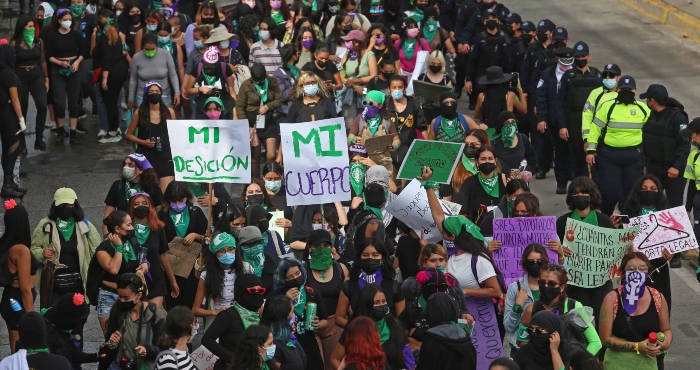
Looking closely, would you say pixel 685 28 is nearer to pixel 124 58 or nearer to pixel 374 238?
pixel 124 58

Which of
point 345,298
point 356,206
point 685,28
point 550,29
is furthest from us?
point 685,28

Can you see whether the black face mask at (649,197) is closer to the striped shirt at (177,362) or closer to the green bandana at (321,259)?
the green bandana at (321,259)

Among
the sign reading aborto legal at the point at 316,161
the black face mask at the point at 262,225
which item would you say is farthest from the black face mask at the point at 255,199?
the black face mask at the point at 262,225

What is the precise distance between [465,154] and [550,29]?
4.87 metres

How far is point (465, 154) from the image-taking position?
1338cm

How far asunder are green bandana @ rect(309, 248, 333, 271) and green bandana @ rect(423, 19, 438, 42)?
9.35 metres

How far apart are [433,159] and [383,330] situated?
3.73 meters

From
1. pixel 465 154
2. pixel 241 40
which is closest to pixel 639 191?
pixel 465 154

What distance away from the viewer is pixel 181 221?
12.1 metres

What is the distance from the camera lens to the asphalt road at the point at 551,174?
42.9 ft

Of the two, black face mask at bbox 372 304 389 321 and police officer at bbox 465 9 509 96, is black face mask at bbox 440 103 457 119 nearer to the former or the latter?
police officer at bbox 465 9 509 96

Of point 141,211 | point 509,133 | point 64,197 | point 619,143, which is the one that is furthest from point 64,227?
point 619,143

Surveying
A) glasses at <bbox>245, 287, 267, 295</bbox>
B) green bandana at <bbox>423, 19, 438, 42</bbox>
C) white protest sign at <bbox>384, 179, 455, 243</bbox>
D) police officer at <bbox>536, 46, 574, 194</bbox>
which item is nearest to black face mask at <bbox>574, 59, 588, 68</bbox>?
police officer at <bbox>536, 46, 574, 194</bbox>

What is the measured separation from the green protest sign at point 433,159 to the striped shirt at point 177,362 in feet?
14.1
